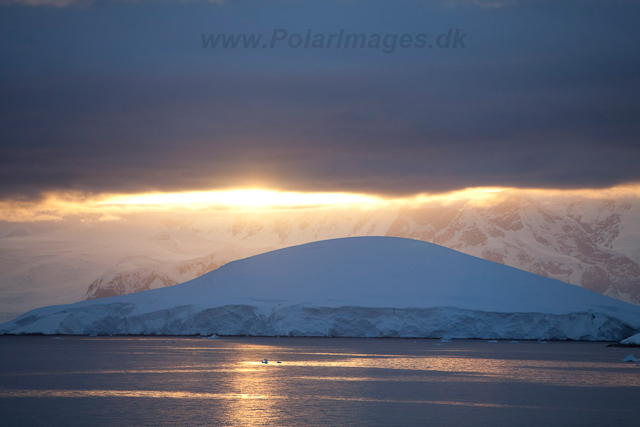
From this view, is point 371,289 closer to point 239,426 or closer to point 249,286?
point 249,286

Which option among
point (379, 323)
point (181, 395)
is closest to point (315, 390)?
point (181, 395)

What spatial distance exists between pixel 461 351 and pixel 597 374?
16.8m

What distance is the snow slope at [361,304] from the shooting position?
60531 mm

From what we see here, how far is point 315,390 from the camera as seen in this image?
996 inches

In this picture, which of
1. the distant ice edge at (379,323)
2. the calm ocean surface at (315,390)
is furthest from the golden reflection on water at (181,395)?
the distant ice edge at (379,323)

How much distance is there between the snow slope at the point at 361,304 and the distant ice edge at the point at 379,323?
0.27 feet

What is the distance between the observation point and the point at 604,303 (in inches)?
2643

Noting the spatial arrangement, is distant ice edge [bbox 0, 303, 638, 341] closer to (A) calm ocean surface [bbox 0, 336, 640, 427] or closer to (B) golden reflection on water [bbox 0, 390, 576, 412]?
(A) calm ocean surface [bbox 0, 336, 640, 427]

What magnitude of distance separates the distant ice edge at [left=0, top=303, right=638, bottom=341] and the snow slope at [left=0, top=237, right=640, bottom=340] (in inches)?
3.2

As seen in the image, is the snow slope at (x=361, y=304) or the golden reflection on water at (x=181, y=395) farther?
the snow slope at (x=361, y=304)

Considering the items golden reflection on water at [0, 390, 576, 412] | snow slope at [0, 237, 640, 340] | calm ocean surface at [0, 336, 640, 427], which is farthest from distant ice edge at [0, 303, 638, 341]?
golden reflection on water at [0, 390, 576, 412]

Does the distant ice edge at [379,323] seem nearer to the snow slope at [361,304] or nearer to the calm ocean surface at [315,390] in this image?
the snow slope at [361,304]

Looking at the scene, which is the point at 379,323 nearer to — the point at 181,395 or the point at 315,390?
the point at 315,390

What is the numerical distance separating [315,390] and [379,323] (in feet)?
118
